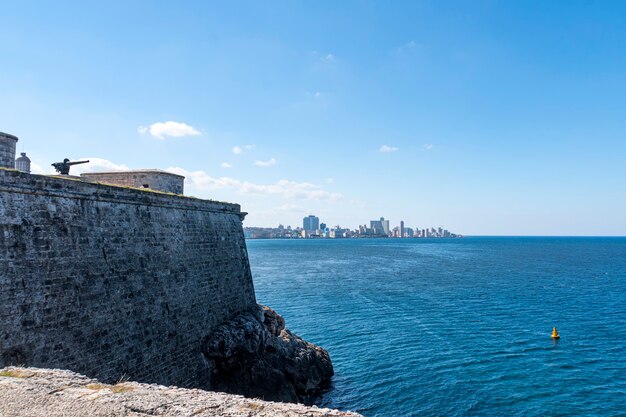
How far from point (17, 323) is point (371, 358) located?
→ 21.4 metres

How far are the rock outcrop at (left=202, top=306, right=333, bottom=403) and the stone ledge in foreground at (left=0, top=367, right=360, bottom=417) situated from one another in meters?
11.6

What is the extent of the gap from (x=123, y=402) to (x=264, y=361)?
14600 millimetres

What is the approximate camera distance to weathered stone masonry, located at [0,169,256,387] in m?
10.6

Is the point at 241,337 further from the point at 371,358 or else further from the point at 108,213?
the point at 371,358

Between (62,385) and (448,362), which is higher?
(62,385)

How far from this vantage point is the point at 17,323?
10297 mm

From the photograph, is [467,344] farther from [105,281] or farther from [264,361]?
[105,281]

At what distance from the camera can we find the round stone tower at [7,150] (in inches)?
507

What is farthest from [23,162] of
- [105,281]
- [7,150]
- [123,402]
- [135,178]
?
[123,402]

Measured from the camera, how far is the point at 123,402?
5.69 m

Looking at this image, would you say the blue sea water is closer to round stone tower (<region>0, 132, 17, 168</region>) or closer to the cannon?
the cannon

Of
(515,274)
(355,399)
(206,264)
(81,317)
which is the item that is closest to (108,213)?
(81,317)

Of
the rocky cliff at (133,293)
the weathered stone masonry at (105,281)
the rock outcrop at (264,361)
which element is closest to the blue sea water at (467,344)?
the rock outcrop at (264,361)

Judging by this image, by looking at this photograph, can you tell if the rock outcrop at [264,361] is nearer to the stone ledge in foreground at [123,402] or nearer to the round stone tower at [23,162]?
the round stone tower at [23,162]
